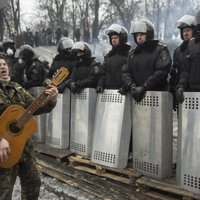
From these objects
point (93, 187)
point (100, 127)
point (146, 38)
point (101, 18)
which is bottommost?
point (93, 187)

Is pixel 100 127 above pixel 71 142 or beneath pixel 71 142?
above

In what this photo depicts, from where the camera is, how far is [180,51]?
4.86 m

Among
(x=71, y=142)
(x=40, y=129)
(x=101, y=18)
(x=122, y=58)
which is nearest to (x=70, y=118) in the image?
(x=71, y=142)

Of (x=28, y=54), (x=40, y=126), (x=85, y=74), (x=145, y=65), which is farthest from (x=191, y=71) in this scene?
(x=28, y=54)

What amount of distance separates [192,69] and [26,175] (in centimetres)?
226

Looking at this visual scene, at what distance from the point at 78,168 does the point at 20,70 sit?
3059 mm

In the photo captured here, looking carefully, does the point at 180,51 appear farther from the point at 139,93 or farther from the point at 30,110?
the point at 30,110

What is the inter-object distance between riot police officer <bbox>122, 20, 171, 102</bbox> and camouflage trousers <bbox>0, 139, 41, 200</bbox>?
170 centimetres

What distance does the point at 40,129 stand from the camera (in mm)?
6949

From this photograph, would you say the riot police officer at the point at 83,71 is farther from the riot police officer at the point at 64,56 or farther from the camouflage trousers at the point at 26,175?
the camouflage trousers at the point at 26,175

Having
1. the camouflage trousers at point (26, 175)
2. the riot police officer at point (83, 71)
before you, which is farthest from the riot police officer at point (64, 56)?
the camouflage trousers at point (26, 175)

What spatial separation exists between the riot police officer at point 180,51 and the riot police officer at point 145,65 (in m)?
0.17

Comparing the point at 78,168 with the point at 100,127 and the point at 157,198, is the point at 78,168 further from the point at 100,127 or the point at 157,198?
the point at 157,198

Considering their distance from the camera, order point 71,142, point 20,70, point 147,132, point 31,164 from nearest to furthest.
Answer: point 31,164 → point 147,132 → point 71,142 → point 20,70
